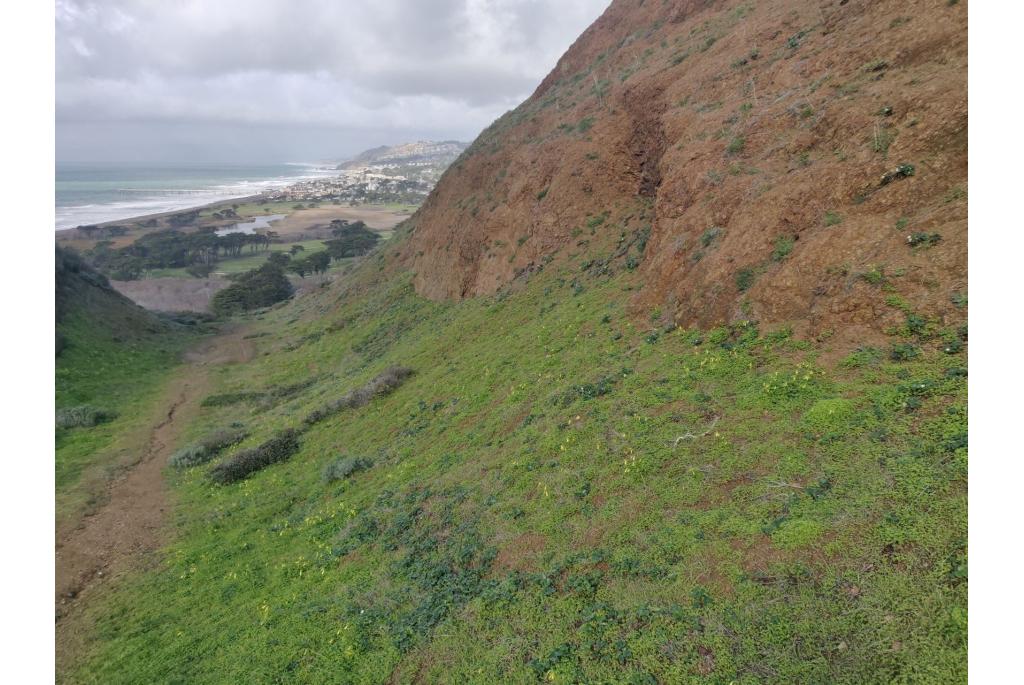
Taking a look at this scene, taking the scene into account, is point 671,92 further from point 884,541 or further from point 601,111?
point 884,541

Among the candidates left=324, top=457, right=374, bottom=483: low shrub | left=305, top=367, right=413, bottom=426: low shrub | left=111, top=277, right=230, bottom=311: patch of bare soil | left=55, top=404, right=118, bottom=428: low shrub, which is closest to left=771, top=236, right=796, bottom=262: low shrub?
left=324, top=457, right=374, bottom=483: low shrub

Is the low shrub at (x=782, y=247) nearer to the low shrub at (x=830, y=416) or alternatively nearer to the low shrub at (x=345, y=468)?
the low shrub at (x=830, y=416)

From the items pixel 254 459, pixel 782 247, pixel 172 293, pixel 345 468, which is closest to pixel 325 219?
pixel 172 293

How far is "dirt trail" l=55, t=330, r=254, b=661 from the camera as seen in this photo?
11.8 metres

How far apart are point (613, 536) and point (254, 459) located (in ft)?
44.9

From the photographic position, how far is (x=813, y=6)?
770 inches

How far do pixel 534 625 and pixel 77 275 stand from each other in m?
46.9

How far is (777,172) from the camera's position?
1395 cm

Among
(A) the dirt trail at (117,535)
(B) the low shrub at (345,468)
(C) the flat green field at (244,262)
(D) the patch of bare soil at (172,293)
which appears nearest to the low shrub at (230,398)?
(A) the dirt trail at (117,535)

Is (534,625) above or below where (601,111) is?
below

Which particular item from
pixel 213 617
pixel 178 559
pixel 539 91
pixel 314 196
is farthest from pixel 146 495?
pixel 314 196

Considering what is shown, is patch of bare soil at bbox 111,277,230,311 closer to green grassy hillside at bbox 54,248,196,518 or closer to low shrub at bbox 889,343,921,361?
green grassy hillside at bbox 54,248,196,518

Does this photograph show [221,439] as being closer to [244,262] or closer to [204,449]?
[204,449]

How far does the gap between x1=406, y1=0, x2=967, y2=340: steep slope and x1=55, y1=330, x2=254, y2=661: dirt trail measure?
14800mm
